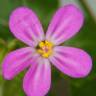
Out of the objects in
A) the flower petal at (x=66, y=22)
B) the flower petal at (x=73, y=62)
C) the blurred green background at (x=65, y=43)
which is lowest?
the blurred green background at (x=65, y=43)

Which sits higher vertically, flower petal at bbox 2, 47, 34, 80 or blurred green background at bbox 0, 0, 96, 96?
flower petal at bbox 2, 47, 34, 80

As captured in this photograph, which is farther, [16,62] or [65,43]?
[65,43]

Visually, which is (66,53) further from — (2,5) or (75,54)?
(2,5)

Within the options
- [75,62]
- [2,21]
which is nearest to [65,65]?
[75,62]

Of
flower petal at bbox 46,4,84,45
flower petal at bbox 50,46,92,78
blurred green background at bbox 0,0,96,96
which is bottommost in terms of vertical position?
blurred green background at bbox 0,0,96,96
